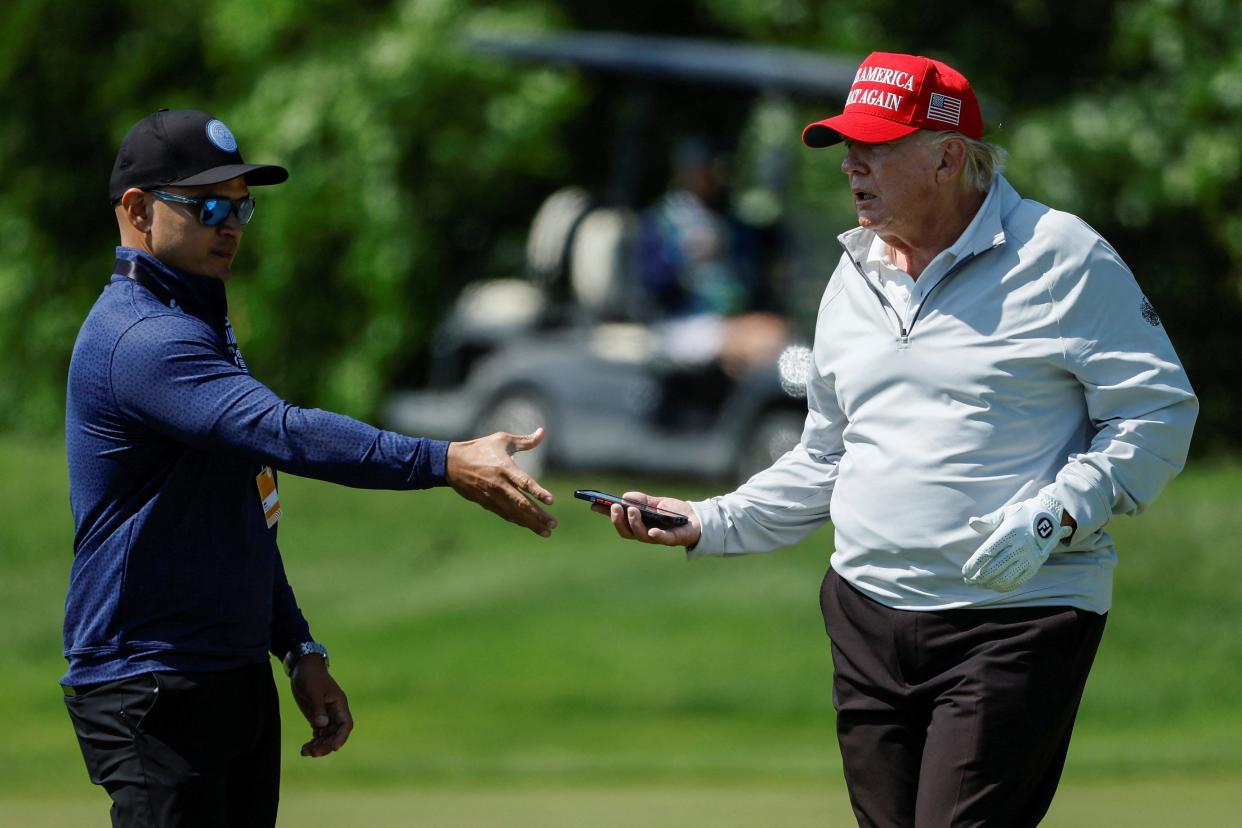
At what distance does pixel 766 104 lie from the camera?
1377cm

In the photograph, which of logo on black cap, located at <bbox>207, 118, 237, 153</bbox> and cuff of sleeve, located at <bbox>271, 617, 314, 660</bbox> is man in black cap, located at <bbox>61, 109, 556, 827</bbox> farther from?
cuff of sleeve, located at <bbox>271, 617, 314, 660</bbox>

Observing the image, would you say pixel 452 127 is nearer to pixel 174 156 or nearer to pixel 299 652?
pixel 299 652

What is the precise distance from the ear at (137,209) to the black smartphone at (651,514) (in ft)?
3.36

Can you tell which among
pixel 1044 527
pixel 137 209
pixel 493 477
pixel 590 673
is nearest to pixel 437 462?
pixel 493 477

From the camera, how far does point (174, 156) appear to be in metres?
3.75

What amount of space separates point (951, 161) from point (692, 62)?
10143mm

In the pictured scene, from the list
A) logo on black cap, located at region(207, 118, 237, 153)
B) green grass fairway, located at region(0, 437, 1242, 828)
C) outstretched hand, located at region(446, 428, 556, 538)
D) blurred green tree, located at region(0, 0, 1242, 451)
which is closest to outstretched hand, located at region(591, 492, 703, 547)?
outstretched hand, located at region(446, 428, 556, 538)

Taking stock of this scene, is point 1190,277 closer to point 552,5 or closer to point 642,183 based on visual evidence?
point 642,183

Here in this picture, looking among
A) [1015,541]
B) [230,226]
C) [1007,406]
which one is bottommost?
[1015,541]

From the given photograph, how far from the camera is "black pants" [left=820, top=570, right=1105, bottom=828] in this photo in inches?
146

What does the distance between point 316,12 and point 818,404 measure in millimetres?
13649

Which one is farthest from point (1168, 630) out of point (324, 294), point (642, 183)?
point (324, 294)

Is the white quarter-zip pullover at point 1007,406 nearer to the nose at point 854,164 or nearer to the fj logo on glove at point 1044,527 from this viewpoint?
the fj logo on glove at point 1044,527

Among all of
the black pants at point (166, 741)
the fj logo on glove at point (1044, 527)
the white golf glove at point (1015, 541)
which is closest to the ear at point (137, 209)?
the black pants at point (166, 741)
